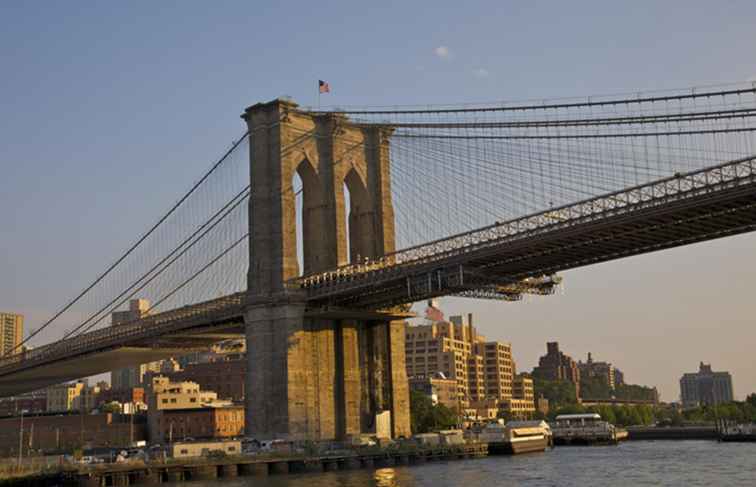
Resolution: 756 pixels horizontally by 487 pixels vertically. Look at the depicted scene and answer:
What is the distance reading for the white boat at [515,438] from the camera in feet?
288

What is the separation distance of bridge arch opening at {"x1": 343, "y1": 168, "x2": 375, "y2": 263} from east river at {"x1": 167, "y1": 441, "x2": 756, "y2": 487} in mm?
18321

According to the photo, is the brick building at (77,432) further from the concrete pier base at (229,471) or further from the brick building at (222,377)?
the concrete pier base at (229,471)

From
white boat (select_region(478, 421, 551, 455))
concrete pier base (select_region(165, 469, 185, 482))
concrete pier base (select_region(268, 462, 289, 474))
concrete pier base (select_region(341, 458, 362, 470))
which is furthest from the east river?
white boat (select_region(478, 421, 551, 455))

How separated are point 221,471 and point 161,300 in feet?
88.1

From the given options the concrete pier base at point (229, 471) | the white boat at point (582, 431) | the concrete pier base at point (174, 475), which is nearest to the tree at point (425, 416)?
the white boat at point (582, 431)

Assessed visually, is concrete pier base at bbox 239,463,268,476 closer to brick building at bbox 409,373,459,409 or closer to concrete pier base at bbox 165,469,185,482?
concrete pier base at bbox 165,469,185,482

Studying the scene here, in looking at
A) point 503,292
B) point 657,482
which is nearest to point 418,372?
point 503,292

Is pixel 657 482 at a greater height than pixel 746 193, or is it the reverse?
pixel 746 193

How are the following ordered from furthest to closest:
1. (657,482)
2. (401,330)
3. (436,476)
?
(401,330) < (436,476) < (657,482)

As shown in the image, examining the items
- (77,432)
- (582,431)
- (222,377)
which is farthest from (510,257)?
(222,377)

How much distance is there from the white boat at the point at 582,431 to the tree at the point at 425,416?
14.1m

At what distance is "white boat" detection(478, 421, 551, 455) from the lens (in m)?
87.8

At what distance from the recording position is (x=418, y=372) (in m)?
198

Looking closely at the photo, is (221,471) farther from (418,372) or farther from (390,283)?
(418,372)
